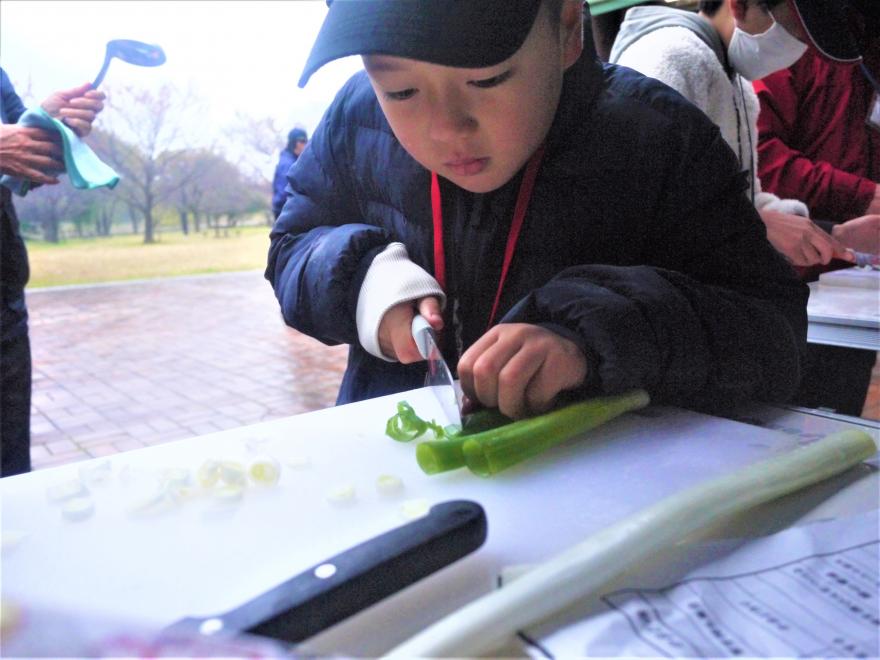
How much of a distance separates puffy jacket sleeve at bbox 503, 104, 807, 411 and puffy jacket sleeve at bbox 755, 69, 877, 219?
0.93 metres

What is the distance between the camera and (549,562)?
333 mm

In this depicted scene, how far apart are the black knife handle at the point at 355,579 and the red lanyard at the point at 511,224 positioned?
336mm

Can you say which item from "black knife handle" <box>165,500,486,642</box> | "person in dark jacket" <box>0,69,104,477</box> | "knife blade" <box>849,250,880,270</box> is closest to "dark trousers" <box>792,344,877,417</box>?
"knife blade" <box>849,250,880,270</box>

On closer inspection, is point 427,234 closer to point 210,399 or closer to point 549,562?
point 549,562

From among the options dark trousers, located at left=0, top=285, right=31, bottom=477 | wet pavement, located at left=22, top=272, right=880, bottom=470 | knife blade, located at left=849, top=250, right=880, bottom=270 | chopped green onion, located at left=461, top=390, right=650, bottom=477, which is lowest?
wet pavement, located at left=22, top=272, right=880, bottom=470

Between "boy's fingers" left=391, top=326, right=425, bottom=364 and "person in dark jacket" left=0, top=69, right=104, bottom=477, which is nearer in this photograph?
"boy's fingers" left=391, top=326, right=425, bottom=364

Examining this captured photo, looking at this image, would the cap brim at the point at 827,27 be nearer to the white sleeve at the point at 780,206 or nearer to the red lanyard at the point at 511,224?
the white sleeve at the point at 780,206

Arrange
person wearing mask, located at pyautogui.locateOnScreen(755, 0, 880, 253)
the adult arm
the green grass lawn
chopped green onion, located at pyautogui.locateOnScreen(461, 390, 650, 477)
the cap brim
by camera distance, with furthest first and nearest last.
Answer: person wearing mask, located at pyautogui.locateOnScreen(755, 0, 880, 253) < the green grass lawn < the cap brim < the adult arm < chopped green onion, located at pyautogui.locateOnScreen(461, 390, 650, 477)

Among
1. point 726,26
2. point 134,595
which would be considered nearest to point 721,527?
point 134,595

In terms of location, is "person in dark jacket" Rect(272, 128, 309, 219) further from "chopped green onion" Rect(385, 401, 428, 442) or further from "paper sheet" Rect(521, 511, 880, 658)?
"paper sheet" Rect(521, 511, 880, 658)

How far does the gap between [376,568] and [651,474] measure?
0.77 ft

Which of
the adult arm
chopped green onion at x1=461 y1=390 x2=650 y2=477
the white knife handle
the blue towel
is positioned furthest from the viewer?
the adult arm

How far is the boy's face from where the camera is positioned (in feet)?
1.72

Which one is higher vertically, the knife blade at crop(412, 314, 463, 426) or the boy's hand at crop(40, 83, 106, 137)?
the boy's hand at crop(40, 83, 106, 137)
